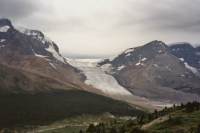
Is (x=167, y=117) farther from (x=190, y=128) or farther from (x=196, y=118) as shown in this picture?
(x=190, y=128)

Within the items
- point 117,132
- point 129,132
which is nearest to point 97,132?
point 117,132

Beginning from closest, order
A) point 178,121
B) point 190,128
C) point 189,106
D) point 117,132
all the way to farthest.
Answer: point 190,128 < point 178,121 < point 117,132 < point 189,106

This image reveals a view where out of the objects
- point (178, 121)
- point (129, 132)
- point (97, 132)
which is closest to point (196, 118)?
point (178, 121)

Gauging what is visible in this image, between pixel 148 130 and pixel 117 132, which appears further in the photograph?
pixel 117 132

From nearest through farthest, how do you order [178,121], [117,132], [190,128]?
1. [190,128]
2. [178,121]
3. [117,132]

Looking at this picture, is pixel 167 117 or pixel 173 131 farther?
pixel 167 117

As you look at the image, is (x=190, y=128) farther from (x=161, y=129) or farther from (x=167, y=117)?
(x=167, y=117)

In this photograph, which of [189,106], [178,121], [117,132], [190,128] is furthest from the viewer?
[189,106]

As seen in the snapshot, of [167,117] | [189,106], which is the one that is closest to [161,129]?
[167,117]

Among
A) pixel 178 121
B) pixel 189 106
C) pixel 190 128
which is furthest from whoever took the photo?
pixel 189 106
